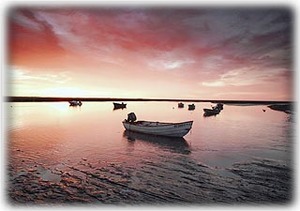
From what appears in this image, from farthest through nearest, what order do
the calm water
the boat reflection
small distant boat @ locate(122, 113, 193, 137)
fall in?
small distant boat @ locate(122, 113, 193, 137) → the boat reflection → the calm water

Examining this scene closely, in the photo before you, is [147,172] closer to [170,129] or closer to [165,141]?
[165,141]

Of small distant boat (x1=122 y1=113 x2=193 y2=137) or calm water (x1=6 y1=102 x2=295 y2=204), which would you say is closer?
calm water (x1=6 y1=102 x2=295 y2=204)

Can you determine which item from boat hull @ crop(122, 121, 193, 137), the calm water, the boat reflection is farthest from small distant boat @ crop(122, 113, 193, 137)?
the calm water

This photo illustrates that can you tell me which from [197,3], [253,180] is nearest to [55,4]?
[197,3]

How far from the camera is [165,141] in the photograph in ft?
46.1

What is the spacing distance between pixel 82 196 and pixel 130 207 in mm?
1272

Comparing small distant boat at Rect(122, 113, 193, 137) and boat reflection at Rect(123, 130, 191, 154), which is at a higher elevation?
small distant boat at Rect(122, 113, 193, 137)

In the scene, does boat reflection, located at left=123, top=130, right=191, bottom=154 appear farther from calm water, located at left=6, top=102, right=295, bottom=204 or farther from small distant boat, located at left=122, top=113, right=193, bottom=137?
small distant boat, located at left=122, top=113, right=193, bottom=137

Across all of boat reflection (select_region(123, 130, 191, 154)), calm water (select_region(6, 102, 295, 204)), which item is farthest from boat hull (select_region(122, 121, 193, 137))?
calm water (select_region(6, 102, 295, 204))

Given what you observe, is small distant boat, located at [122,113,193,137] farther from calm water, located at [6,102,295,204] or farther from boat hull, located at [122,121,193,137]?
calm water, located at [6,102,295,204]

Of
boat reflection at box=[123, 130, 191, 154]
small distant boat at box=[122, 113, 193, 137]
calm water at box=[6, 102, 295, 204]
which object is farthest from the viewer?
small distant boat at box=[122, 113, 193, 137]

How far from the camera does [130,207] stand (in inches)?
212

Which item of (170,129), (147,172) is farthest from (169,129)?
(147,172)

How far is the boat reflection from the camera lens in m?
12.0
